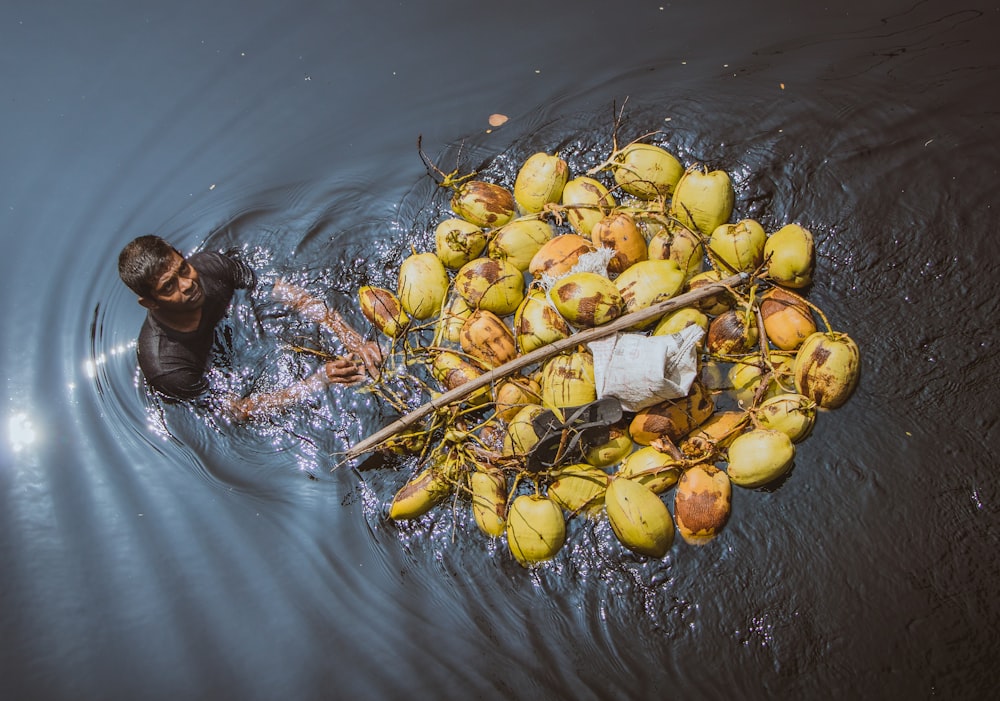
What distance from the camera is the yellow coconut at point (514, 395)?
2.62 metres

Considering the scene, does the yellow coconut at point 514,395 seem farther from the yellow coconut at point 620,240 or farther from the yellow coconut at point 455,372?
the yellow coconut at point 620,240

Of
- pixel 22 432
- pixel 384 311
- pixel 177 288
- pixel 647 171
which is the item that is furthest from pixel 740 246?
pixel 22 432

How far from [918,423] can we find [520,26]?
9.51 ft

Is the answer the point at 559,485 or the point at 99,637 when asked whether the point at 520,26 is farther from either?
the point at 99,637

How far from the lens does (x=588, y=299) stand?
2.47 metres

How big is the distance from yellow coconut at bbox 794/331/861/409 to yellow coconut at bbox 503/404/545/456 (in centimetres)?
89

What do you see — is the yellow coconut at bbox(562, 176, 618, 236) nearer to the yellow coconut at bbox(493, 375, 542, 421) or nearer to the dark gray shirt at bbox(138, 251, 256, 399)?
the yellow coconut at bbox(493, 375, 542, 421)

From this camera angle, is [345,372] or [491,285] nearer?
Answer: [491,285]

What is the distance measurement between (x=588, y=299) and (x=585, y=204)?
23.2 inches

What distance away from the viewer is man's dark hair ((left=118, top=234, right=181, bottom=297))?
2.73 metres

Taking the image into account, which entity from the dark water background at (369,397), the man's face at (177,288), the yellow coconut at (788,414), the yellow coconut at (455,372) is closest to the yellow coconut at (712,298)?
the yellow coconut at (788,414)

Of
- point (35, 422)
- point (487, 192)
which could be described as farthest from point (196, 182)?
point (487, 192)

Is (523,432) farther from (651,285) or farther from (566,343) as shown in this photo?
(651,285)

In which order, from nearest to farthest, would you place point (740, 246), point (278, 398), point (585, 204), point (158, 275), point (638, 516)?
point (638, 516) < point (740, 246) < point (158, 275) < point (585, 204) < point (278, 398)
